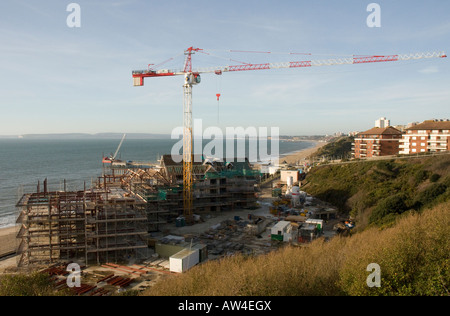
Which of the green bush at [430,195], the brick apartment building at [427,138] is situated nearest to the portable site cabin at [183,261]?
the green bush at [430,195]

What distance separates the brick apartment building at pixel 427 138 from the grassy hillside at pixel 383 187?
39.0 feet

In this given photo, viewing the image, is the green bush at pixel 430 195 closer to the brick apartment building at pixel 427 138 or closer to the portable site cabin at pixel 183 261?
the portable site cabin at pixel 183 261

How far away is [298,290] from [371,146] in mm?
58367

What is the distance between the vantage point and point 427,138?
53.6 metres

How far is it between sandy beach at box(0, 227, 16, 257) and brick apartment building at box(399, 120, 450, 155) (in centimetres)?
5809

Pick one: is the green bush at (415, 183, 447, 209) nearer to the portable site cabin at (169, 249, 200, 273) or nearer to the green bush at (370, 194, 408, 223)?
the green bush at (370, 194, 408, 223)

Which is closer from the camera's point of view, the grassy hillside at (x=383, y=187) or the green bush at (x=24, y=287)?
the green bush at (x=24, y=287)

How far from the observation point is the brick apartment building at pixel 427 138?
51562 millimetres

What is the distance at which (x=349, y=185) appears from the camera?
139ft

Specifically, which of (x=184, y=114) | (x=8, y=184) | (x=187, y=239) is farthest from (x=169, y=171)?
(x=8, y=184)

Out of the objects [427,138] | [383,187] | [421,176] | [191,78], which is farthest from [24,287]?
[427,138]

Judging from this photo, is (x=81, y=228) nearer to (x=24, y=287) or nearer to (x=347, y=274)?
(x=24, y=287)

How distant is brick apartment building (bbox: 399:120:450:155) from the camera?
51.6 metres
